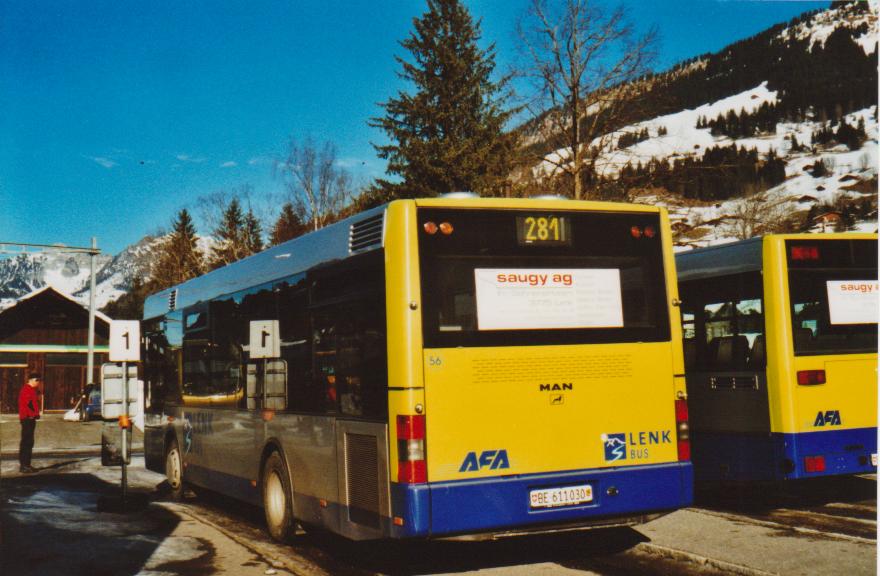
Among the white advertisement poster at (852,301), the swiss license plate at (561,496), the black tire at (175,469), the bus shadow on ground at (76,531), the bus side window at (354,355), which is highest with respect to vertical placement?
the white advertisement poster at (852,301)

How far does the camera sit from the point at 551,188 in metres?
27.2

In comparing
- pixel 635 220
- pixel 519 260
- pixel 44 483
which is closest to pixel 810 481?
pixel 635 220

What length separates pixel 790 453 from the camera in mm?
9211

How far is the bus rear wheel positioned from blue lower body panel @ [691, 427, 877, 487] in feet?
23.9

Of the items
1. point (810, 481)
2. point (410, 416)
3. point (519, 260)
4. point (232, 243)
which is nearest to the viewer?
point (410, 416)

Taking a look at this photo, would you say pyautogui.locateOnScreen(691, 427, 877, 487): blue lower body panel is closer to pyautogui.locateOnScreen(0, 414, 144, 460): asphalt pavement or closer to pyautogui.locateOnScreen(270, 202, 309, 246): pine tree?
pyautogui.locateOnScreen(0, 414, 144, 460): asphalt pavement

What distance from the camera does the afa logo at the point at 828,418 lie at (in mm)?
9344

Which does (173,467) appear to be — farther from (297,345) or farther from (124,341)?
(297,345)

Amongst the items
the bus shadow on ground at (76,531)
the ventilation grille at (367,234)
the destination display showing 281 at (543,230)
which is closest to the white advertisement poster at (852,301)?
the destination display showing 281 at (543,230)

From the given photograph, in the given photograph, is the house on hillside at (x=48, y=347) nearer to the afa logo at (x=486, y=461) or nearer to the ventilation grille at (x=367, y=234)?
the ventilation grille at (x=367, y=234)

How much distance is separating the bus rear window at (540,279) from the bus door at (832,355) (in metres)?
2.65

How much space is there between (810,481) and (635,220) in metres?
6.30

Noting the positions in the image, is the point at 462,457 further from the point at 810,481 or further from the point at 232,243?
the point at 232,243

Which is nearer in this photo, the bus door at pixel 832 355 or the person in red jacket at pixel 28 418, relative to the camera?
the bus door at pixel 832 355
